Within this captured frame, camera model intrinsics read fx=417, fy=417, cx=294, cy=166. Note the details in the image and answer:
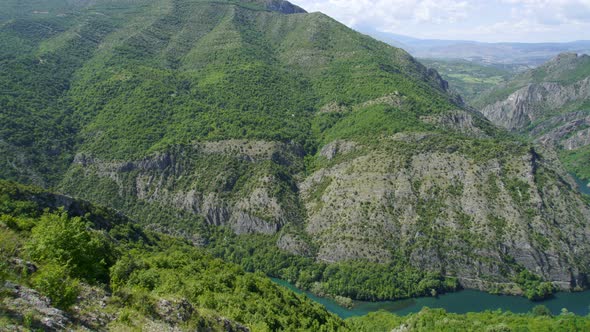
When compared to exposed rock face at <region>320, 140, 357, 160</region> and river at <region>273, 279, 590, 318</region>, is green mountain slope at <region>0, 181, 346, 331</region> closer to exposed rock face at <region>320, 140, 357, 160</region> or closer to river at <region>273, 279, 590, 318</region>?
river at <region>273, 279, 590, 318</region>

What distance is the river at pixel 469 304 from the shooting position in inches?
4016

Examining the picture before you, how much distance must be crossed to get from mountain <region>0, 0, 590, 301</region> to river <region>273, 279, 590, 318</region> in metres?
2.66

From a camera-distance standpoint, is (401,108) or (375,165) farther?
(401,108)

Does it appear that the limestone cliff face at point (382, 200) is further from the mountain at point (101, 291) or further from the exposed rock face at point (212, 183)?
the mountain at point (101, 291)

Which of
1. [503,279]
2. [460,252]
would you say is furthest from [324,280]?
[503,279]

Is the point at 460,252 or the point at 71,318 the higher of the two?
the point at 71,318

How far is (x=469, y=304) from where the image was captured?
105m

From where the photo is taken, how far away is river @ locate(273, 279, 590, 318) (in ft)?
335

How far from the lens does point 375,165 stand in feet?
434

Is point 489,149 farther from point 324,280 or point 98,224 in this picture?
point 98,224

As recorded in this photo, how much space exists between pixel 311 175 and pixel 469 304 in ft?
209

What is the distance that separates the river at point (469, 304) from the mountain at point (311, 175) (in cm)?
266

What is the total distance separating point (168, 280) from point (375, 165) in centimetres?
10076

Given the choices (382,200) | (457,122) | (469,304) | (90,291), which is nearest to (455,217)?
(382,200)
